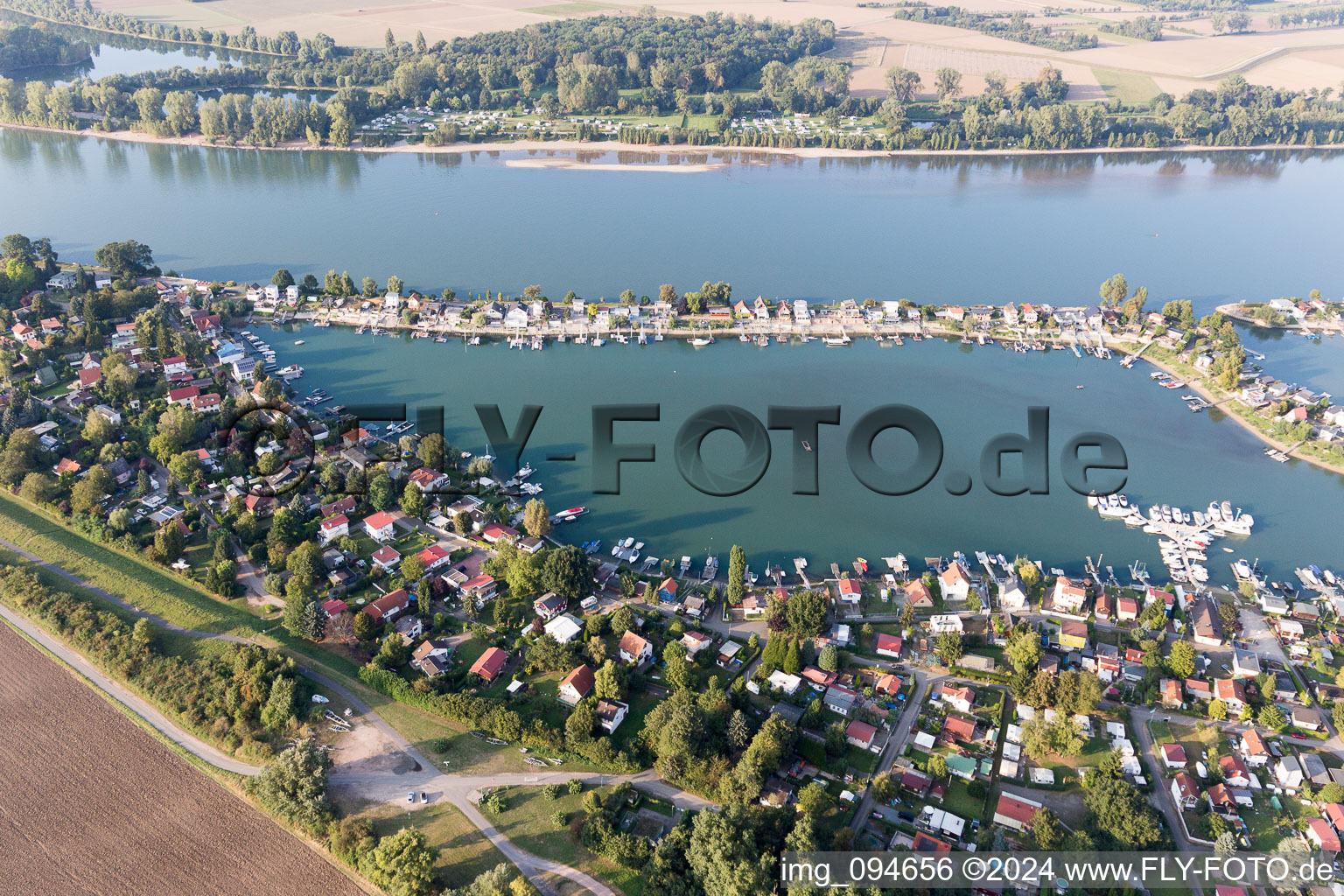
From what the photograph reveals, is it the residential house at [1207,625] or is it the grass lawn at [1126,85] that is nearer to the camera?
the residential house at [1207,625]

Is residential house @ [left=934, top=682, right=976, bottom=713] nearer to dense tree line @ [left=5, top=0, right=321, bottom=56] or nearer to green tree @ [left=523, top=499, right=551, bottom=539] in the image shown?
green tree @ [left=523, top=499, right=551, bottom=539]

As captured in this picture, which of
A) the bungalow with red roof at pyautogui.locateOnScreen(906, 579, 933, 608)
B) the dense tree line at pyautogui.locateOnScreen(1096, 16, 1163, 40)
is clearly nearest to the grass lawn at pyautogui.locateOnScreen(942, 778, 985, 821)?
the bungalow with red roof at pyautogui.locateOnScreen(906, 579, 933, 608)

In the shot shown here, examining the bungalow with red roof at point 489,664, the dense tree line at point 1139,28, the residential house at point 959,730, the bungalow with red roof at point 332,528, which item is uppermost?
the dense tree line at point 1139,28

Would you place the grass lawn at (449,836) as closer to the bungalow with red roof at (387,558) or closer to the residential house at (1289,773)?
the bungalow with red roof at (387,558)

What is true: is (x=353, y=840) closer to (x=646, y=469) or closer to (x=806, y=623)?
(x=806, y=623)

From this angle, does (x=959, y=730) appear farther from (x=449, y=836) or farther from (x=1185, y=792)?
(x=449, y=836)

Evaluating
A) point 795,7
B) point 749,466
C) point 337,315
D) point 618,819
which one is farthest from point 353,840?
point 795,7

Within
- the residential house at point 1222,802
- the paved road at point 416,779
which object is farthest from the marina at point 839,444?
the residential house at point 1222,802
